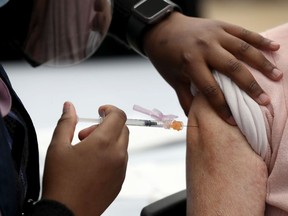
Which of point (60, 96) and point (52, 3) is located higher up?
point (52, 3)

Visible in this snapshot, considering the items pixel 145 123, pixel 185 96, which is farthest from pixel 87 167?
pixel 185 96

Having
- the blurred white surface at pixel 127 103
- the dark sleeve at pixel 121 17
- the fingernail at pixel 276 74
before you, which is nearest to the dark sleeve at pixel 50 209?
the fingernail at pixel 276 74

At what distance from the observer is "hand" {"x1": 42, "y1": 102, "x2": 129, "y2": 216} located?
94 centimetres

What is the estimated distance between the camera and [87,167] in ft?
3.16

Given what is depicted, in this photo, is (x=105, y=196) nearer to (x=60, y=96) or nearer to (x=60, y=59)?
(x=60, y=59)

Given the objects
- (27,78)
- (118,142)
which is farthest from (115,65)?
(118,142)

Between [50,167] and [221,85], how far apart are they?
0.36 meters

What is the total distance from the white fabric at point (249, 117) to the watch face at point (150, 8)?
305 millimetres

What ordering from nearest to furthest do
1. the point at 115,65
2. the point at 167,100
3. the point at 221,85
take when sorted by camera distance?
the point at 221,85 → the point at 167,100 → the point at 115,65

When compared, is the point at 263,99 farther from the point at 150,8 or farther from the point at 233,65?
the point at 150,8

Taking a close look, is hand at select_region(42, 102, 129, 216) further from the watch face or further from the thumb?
the watch face

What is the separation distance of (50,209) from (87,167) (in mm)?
100

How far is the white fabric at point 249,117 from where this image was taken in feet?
3.31

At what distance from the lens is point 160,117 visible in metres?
1.17
